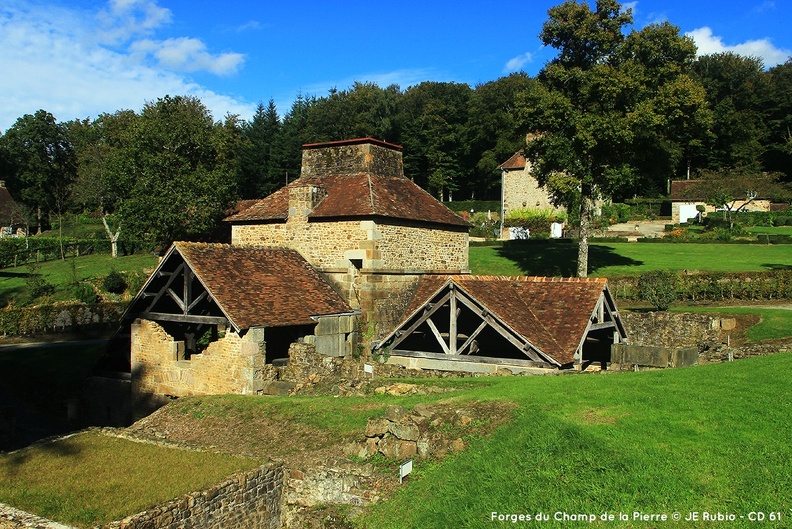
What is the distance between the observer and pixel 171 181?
3669 cm

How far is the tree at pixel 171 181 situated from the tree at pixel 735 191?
1580 inches

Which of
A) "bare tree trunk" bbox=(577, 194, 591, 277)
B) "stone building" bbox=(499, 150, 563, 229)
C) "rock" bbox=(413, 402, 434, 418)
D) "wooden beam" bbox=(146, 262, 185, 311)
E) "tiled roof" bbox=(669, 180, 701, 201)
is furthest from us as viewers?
"stone building" bbox=(499, 150, 563, 229)

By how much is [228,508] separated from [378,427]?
9.15 ft

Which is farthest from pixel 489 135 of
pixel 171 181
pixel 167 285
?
pixel 167 285

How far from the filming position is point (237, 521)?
34.4ft

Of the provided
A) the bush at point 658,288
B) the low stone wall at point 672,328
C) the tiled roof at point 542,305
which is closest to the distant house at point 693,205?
the bush at point 658,288

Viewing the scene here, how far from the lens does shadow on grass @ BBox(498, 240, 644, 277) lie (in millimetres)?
34994

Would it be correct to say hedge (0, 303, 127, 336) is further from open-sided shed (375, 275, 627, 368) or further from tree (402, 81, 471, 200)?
tree (402, 81, 471, 200)

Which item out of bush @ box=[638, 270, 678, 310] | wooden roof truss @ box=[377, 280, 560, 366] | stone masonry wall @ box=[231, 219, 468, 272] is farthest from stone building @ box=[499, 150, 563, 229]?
wooden roof truss @ box=[377, 280, 560, 366]

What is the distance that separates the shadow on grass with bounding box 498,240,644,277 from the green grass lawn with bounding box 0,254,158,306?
75.9ft

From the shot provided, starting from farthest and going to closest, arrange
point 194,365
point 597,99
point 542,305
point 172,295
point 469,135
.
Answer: point 469,135, point 597,99, point 542,305, point 172,295, point 194,365

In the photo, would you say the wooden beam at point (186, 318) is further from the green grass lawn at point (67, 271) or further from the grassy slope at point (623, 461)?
the green grass lawn at point (67, 271)

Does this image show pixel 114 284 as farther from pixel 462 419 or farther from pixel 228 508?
pixel 462 419

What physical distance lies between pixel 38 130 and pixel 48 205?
9190 mm
